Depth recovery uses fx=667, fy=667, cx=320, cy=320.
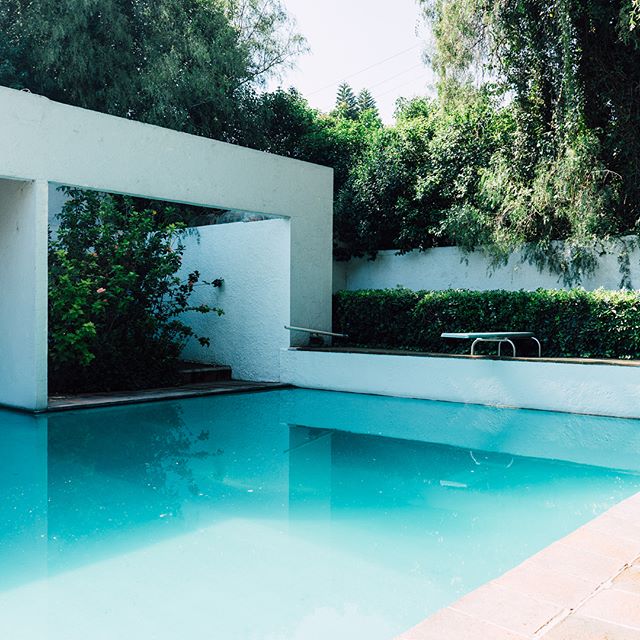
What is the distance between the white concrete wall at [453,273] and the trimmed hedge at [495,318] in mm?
2287

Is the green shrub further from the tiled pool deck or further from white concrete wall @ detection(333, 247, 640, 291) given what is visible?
the tiled pool deck

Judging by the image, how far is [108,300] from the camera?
29.1 feet

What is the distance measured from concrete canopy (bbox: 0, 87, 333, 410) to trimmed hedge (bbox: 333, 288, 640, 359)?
269cm

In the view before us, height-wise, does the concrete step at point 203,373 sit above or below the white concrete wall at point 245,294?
below

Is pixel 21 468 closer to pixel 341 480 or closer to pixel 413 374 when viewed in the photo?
pixel 341 480

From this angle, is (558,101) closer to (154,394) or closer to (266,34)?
(154,394)

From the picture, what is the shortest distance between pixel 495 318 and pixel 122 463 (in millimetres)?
5709

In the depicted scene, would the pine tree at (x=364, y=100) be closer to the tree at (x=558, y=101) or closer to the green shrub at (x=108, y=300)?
the tree at (x=558, y=101)

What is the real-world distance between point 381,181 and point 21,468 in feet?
32.0

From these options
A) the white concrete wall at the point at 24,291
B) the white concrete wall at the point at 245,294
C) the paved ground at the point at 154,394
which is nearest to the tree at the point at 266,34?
the white concrete wall at the point at 245,294

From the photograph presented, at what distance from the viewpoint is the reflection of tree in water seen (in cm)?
405

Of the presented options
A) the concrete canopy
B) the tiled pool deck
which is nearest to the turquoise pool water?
the tiled pool deck

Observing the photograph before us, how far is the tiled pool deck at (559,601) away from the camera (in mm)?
2086

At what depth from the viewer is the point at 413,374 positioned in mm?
8852
